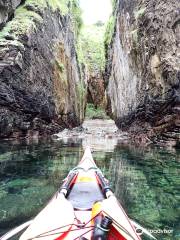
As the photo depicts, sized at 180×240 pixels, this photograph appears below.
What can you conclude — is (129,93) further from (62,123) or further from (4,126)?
(4,126)

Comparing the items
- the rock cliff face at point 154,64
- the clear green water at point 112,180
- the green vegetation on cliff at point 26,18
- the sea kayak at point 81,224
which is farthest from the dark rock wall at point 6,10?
the sea kayak at point 81,224

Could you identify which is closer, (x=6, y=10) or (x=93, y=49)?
(x=6, y=10)

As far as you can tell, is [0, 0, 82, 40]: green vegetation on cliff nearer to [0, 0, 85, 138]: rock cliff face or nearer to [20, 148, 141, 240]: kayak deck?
[0, 0, 85, 138]: rock cliff face

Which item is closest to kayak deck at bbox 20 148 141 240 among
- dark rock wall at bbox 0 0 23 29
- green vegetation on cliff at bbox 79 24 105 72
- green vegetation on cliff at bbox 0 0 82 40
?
green vegetation on cliff at bbox 0 0 82 40

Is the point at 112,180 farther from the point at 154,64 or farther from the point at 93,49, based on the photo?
the point at 93,49

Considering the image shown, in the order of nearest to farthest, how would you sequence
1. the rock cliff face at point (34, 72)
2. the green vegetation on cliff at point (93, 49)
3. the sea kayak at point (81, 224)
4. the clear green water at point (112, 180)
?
the sea kayak at point (81, 224), the clear green water at point (112, 180), the rock cliff face at point (34, 72), the green vegetation on cliff at point (93, 49)

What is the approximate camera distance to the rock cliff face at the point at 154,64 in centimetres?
1366

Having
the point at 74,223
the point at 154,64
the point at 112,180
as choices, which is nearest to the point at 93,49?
the point at 154,64

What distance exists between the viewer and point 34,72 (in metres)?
15.0

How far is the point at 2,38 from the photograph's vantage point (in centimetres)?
1307

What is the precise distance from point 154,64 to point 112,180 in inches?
337

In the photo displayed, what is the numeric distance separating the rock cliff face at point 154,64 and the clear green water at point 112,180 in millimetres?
2415

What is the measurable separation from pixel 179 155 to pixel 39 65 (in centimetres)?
829

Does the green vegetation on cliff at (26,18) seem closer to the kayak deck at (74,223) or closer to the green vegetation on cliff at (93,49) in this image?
the kayak deck at (74,223)
